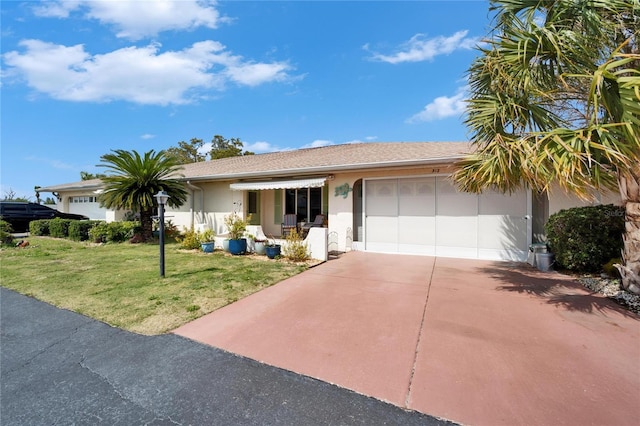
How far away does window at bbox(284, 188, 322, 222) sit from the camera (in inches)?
649

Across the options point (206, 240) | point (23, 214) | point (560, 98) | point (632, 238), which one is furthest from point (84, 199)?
point (632, 238)

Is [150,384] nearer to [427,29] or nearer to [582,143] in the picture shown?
[582,143]

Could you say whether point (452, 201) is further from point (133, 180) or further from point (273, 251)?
point (133, 180)

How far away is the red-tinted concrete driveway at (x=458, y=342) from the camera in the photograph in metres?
3.28

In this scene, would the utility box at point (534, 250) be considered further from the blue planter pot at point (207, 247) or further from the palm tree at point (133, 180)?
the palm tree at point (133, 180)

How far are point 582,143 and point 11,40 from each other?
59.1ft

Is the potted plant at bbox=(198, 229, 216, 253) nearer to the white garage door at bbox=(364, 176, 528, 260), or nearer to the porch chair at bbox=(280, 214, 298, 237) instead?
the porch chair at bbox=(280, 214, 298, 237)

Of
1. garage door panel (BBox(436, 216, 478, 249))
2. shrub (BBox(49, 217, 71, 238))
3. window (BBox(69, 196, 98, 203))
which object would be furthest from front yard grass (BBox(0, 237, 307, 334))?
window (BBox(69, 196, 98, 203))

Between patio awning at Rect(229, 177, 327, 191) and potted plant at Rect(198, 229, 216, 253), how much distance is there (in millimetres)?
3061

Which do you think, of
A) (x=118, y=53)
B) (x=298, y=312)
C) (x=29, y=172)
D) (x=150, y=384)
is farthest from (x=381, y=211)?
(x=29, y=172)

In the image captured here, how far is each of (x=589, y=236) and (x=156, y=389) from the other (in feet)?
37.2

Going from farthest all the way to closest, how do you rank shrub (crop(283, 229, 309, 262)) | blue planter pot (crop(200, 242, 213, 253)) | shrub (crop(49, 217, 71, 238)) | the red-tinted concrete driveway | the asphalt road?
1. shrub (crop(49, 217, 71, 238))
2. blue planter pot (crop(200, 242, 213, 253))
3. shrub (crop(283, 229, 309, 262))
4. the red-tinted concrete driveway
5. the asphalt road

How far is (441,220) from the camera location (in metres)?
12.0

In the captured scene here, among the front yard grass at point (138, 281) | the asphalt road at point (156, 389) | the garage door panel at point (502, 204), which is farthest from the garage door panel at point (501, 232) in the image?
the asphalt road at point (156, 389)
